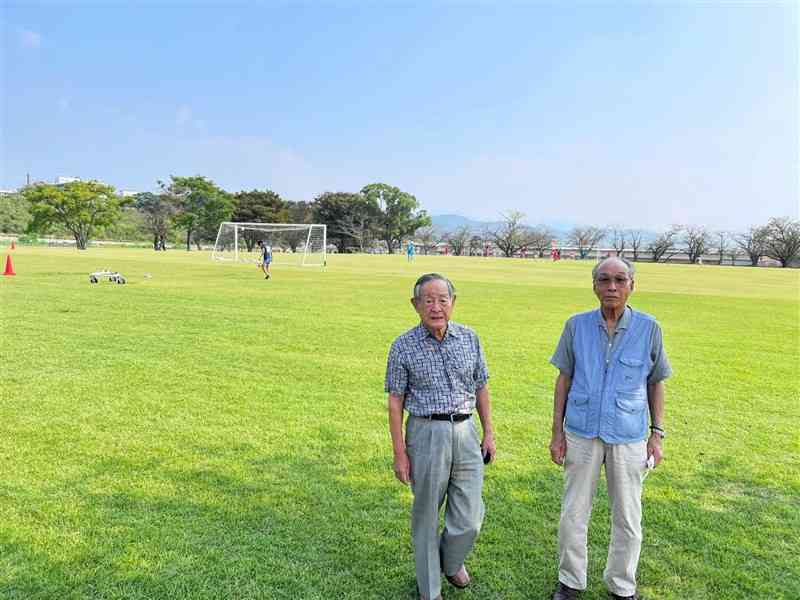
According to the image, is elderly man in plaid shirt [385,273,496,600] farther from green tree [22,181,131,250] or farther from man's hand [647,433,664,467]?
green tree [22,181,131,250]

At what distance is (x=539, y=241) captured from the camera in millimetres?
80750

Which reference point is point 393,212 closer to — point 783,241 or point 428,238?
point 428,238

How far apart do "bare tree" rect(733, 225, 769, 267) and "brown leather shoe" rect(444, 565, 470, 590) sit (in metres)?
72.0

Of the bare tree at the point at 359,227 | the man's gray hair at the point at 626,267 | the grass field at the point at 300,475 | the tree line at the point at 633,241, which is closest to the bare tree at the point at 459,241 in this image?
the tree line at the point at 633,241

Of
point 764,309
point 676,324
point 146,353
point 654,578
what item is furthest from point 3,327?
point 764,309

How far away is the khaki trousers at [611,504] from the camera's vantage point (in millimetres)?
2830

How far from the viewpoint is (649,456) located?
2.95 metres

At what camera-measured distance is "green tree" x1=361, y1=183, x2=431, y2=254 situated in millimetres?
81375

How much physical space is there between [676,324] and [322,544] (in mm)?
11306

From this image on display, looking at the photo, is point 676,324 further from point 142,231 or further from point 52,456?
point 142,231

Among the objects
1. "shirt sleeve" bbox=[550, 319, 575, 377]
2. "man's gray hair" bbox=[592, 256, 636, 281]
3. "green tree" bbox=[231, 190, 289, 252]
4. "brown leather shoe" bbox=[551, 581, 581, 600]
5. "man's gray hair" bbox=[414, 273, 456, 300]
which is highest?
"green tree" bbox=[231, 190, 289, 252]

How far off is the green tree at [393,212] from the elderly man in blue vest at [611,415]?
3102 inches

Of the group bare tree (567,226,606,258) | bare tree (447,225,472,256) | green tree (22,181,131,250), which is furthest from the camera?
bare tree (447,225,472,256)

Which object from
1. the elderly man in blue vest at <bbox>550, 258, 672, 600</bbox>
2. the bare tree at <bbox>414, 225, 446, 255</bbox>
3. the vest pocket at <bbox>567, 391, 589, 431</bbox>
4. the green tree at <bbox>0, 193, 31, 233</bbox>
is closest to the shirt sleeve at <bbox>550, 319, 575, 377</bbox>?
the elderly man in blue vest at <bbox>550, 258, 672, 600</bbox>
